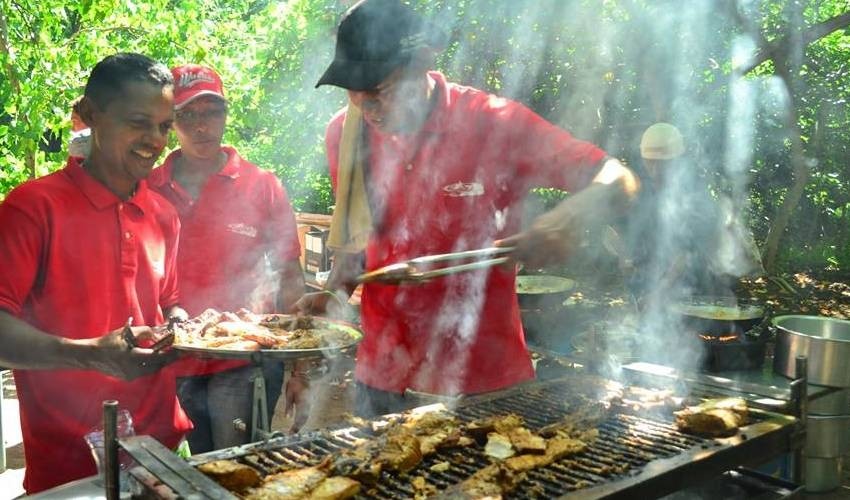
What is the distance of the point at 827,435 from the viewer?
4973 mm

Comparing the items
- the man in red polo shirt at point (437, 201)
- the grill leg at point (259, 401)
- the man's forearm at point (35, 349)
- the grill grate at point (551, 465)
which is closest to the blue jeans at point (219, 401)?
the grill leg at point (259, 401)

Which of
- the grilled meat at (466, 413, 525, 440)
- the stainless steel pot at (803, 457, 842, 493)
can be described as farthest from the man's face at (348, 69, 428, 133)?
the stainless steel pot at (803, 457, 842, 493)

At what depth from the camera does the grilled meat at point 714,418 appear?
8.57ft

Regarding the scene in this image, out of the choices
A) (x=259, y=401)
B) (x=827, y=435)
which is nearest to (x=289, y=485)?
(x=259, y=401)

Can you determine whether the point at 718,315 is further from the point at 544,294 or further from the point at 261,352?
the point at 261,352

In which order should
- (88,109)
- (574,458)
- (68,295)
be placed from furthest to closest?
(88,109) → (68,295) → (574,458)

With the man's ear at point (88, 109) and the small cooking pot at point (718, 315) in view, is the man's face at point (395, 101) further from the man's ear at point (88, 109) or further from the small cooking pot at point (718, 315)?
the small cooking pot at point (718, 315)

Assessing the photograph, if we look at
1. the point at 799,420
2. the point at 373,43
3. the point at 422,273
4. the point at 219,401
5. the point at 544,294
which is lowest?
the point at 219,401

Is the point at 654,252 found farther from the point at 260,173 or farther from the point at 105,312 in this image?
the point at 105,312

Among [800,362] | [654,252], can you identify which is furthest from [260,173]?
[654,252]

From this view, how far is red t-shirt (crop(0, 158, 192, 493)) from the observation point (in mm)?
2666

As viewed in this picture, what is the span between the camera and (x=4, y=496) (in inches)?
211

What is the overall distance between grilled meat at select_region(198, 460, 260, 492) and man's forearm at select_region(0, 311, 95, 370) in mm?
780

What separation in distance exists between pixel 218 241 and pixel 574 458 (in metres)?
2.63
